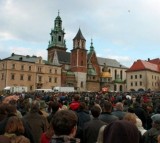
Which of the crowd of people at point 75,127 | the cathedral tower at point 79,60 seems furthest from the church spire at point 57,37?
the crowd of people at point 75,127

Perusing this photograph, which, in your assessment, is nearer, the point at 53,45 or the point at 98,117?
the point at 98,117

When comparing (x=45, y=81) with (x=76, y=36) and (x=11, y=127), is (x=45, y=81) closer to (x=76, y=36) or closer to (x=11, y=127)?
(x=76, y=36)

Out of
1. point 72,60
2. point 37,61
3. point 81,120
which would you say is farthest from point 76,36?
point 81,120

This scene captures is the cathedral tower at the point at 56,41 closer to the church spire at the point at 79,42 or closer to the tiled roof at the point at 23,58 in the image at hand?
the church spire at the point at 79,42

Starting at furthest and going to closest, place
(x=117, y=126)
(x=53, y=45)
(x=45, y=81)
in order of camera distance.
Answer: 1. (x=53, y=45)
2. (x=45, y=81)
3. (x=117, y=126)

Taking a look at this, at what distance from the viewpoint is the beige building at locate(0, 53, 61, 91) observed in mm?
81312

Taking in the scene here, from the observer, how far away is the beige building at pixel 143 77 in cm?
9450

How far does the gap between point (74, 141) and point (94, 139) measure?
2.94 m

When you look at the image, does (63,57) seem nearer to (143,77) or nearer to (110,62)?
(143,77)

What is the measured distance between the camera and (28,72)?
8538 centimetres

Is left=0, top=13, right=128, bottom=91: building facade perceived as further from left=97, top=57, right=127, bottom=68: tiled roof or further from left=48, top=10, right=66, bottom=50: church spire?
left=97, top=57, right=127, bottom=68: tiled roof

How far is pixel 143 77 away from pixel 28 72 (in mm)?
36295

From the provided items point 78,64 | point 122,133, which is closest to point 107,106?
point 122,133

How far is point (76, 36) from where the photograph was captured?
327 ft
